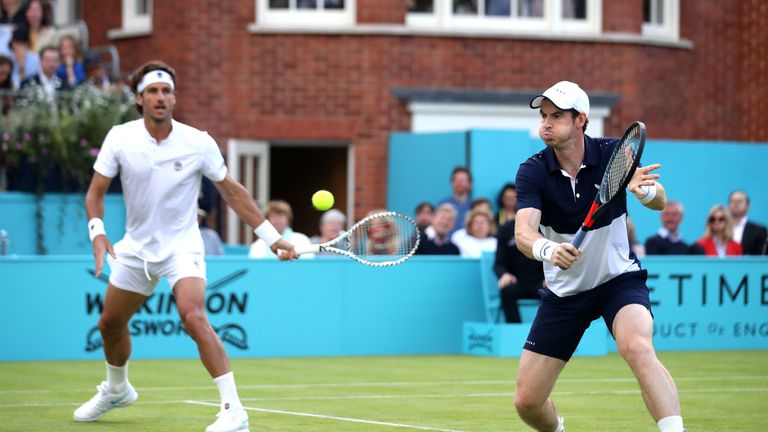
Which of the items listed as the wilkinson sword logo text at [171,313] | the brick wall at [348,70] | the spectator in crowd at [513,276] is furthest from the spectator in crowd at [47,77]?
the spectator in crowd at [513,276]

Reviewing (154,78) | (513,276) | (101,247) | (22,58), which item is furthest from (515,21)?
(101,247)

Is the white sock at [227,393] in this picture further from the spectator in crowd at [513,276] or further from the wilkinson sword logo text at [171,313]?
the spectator in crowd at [513,276]

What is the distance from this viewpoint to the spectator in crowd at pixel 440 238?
55.1 feet

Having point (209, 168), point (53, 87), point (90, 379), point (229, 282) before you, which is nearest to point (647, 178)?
point (209, 168)

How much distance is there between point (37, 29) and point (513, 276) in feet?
25.8

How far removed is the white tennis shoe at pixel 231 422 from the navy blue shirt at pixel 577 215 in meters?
2.07

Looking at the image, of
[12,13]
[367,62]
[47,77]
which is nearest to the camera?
[47,77]

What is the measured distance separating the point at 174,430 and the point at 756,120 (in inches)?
675

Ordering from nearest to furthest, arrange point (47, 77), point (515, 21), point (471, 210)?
point (471, 210), point (47, 77), point (515, 21)

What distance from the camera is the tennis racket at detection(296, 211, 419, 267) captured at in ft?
31.7

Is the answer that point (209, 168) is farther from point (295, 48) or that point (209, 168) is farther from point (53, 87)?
point (295, 48)

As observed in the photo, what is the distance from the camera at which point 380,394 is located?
1207cm

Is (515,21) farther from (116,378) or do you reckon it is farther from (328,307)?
(116,378)

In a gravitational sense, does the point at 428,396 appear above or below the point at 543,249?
below
